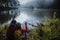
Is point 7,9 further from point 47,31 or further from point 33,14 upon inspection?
point 47,31

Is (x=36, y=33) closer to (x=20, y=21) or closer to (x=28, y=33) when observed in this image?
(x=28, y=33)

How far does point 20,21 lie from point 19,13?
86mm

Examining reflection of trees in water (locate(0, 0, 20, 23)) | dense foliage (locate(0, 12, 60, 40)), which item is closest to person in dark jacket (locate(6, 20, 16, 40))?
reflection of trees in water (locate(0, 0, 20, 23))

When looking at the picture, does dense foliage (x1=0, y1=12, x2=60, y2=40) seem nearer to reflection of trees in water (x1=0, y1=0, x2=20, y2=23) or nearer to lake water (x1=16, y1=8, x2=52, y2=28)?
lake water (x1=16, y1=8, x2=52, y2=28)

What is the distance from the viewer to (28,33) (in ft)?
6.01

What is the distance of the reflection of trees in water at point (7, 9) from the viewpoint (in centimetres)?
187

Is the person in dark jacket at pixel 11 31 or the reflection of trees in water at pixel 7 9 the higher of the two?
the reflection of trees in water at pixel 7 9

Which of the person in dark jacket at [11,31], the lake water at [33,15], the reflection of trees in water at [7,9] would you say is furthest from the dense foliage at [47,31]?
the reflection of trees in water at [7,9]

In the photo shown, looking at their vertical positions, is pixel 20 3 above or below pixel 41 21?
above

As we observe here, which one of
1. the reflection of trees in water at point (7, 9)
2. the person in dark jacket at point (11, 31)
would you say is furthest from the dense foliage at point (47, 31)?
the reflection of trees in water at point (7, 9)

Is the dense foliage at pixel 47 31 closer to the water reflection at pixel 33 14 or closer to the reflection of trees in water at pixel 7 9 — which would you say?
the water reflection at pixel 33 14

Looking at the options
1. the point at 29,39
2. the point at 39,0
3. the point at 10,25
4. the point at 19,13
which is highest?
the point at 39,0

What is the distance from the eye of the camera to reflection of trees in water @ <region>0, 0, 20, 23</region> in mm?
1874

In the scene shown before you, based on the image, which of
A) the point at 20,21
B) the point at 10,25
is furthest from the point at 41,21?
the point at 10,25
